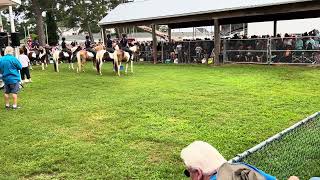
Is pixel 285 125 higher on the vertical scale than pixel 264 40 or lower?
lower

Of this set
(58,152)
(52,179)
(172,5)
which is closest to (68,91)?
(58,152)

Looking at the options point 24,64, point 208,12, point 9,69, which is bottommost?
point 24,64

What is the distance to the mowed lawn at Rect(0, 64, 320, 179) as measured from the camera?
565 cm

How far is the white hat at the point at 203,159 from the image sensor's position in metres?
2.51

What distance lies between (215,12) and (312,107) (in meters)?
12.3

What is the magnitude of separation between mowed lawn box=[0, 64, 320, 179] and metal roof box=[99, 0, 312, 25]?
597 cm

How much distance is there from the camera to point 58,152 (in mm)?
6219

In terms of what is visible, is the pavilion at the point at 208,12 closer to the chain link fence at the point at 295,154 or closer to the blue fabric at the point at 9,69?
the blue fabric at the point at 9,69

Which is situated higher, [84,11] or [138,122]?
[84,11]

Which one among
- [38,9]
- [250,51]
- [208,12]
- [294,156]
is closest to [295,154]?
[294,156]

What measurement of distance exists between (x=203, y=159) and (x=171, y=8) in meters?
22.0

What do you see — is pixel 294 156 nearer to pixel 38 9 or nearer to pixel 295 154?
pixel 295 154

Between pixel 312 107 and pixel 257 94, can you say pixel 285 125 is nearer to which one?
pixel 312 107

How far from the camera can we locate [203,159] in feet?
8.29
